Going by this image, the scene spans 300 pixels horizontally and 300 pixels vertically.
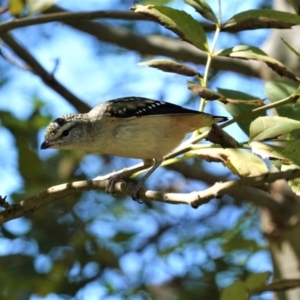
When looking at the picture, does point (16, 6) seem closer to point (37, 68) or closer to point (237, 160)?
point (37, 68)

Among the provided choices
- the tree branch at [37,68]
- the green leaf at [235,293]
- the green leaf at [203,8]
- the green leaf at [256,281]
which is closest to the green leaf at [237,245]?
the green leaf at [256,281]

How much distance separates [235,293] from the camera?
2717mm

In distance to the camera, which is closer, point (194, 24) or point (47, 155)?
point (194, 24)

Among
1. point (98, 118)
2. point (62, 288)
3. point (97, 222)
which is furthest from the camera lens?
point (97, 222)

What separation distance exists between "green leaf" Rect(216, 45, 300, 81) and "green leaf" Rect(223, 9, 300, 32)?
0.10 m

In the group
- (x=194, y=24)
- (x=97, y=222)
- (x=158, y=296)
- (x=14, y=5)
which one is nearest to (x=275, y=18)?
(x=194, y=24)

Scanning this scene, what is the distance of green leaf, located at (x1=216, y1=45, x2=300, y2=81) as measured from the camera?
93.5 inches

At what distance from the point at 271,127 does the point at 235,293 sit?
34.4 inches

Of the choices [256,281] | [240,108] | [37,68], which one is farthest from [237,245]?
[37,68]

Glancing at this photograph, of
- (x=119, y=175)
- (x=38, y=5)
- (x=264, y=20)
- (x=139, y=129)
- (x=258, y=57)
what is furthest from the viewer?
(x=139, y=129)

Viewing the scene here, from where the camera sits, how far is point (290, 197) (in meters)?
4.27

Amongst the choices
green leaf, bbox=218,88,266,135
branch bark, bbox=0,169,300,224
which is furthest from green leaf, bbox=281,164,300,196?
green leaf, bbox=218,88,266,135

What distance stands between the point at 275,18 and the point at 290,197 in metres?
2.00

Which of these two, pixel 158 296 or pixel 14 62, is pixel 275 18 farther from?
pixel 158 296
